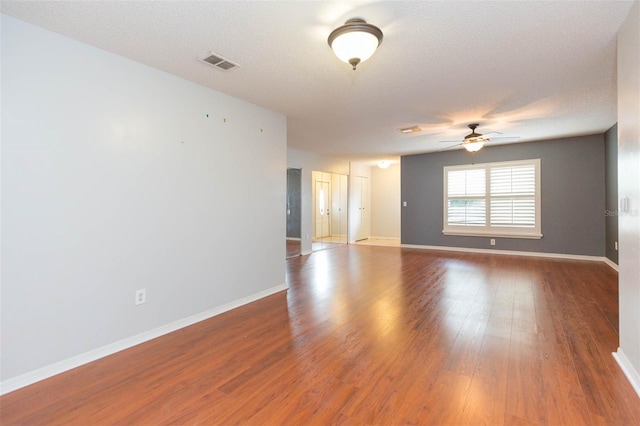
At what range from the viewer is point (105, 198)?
8.25 ft

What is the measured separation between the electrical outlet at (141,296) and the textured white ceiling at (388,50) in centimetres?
204

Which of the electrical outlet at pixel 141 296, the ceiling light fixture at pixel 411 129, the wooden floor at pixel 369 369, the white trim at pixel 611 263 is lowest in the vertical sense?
the wooden floor at pixel 369 369

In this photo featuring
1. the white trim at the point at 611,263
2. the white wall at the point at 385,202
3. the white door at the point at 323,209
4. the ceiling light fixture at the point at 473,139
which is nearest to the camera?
the ceiling light fixture at the point at 473,139

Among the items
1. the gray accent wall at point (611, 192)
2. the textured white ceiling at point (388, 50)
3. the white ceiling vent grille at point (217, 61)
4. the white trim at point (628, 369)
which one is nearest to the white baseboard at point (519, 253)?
the gray accent wall at point (611, 192)

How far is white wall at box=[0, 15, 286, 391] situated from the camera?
82.6 inches

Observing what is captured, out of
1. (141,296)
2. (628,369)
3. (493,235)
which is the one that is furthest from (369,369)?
(493,235)

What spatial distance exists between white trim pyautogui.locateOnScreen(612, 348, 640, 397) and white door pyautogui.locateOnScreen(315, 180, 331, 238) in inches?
269

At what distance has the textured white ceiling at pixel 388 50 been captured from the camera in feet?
6.67

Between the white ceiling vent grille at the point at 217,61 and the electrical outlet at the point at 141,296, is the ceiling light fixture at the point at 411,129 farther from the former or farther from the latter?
the electrical outlet at the point at 141,296

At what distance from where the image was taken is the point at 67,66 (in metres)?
2.32

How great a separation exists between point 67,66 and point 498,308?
15.2 ft

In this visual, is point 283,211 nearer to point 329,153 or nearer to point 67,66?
point 67,66

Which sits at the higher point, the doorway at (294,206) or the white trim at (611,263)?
the doorway at (294,206)

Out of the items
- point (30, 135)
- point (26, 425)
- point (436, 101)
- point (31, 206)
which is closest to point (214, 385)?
point (26, 425)
